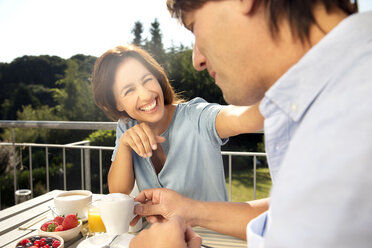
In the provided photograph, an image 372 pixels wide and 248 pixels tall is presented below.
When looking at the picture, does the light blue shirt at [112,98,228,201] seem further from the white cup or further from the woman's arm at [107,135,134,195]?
the white cup

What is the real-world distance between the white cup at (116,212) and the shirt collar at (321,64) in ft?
2.29

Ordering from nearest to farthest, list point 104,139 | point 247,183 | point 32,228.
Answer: point 32,228, point 104,139, point 247,183

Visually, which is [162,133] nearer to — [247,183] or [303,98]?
[303,98]

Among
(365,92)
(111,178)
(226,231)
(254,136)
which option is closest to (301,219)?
(365,92)

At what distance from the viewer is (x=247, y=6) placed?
0.61 metres

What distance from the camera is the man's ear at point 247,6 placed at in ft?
1.99

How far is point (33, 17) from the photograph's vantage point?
2647 cm

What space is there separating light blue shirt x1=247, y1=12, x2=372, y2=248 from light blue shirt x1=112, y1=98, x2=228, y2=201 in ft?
3.53

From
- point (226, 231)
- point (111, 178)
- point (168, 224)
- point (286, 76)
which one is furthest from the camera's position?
point (111, 178)

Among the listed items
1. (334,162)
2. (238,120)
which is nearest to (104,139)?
(238,120)

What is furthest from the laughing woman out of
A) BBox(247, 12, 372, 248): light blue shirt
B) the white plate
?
BBox(247, 12, 372, 248): light blue shirt

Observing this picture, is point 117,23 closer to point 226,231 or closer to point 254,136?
point 254,136

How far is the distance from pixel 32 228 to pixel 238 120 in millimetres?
990

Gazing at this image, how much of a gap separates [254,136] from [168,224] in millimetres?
16310
